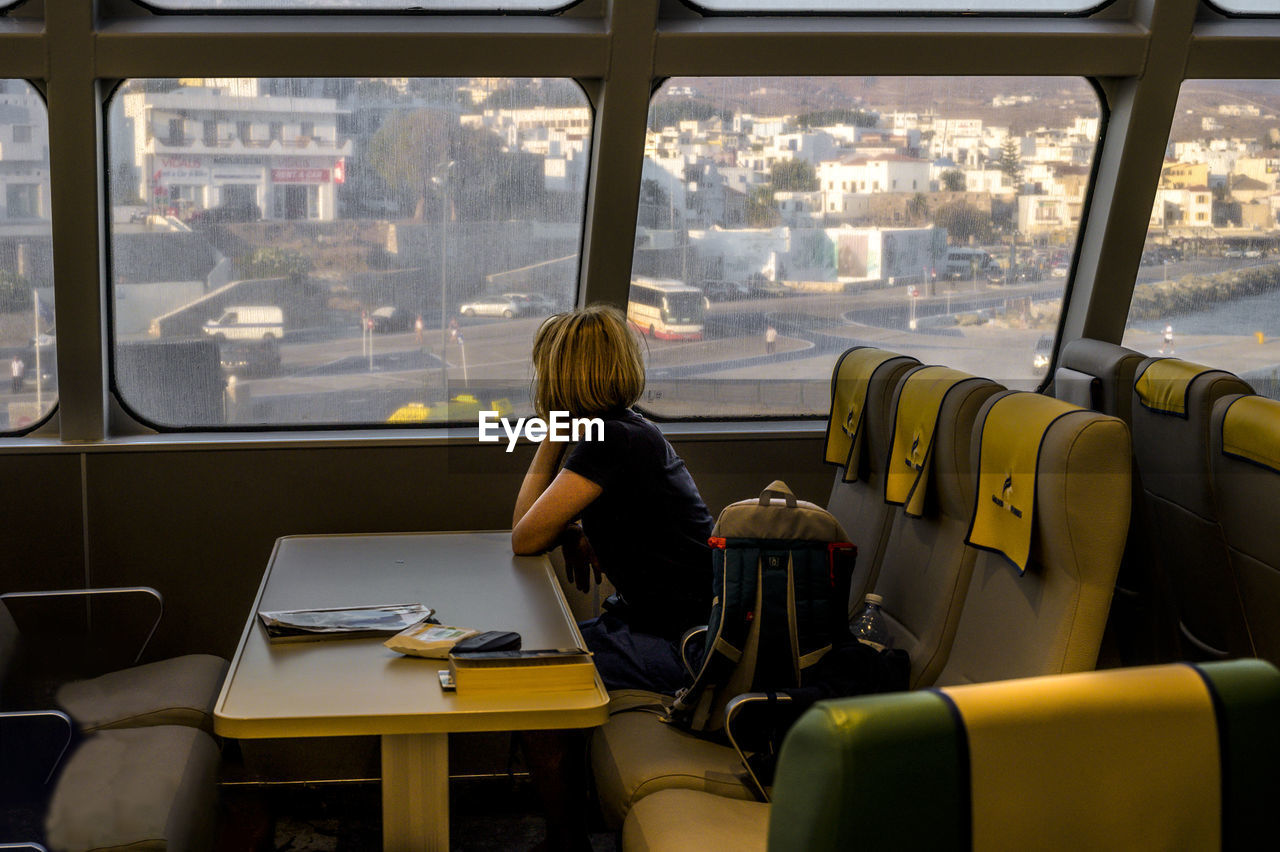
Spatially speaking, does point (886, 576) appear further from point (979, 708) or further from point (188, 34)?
point (188, 34)

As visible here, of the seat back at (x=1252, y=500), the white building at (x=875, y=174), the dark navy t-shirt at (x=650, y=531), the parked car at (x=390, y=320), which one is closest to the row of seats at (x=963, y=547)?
the dark navy t-shirt at (x=650, y=531)

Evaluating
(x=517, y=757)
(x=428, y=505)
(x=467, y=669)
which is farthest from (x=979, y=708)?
(x=428, y=505)

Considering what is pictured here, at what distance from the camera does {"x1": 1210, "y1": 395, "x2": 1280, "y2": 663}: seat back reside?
2.56 metres

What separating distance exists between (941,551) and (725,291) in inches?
66.0

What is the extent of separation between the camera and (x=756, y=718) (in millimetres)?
2195

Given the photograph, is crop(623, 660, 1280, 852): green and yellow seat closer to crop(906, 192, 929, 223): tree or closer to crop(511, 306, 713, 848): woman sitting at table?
crop(511, 306, 713, 848): woman sitting at table

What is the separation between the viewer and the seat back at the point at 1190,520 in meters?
2.83

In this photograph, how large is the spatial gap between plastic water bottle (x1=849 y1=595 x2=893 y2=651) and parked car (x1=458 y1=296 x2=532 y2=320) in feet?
5.53

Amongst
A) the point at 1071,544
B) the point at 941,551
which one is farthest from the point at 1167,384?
the point at 1071,544

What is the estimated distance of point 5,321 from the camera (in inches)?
144

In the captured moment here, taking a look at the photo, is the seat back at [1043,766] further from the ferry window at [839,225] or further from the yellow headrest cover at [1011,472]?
the ferry window at [839,225]

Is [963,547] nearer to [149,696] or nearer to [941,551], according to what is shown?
[941,551]

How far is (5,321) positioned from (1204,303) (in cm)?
431

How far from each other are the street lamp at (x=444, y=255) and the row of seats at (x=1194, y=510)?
6.88 ft
